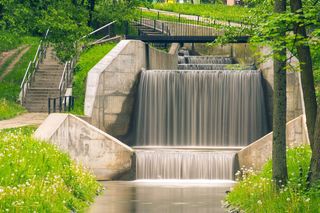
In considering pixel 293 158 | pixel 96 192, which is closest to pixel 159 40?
pixel 96 192

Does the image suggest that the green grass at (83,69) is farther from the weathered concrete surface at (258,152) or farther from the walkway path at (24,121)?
the weathered concrete surface at (258,152)

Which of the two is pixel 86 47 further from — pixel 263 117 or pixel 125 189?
pixel 125 189

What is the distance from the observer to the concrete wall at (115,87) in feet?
140

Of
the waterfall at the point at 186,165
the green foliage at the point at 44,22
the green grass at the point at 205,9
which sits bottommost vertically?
the waterfall at the point at 186,165

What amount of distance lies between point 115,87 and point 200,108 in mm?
5254

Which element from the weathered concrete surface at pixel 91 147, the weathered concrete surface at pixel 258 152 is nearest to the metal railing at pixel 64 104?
the weathered concrete surface at pixel 91 147

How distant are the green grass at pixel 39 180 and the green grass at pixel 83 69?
15.2 meters

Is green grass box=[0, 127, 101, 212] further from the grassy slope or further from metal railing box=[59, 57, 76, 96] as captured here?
metal railing box=[59, 57, 76, 96]

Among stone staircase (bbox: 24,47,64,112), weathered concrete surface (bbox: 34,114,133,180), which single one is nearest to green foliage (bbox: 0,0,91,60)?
stone staircase (bbox: 24,47,64,112)

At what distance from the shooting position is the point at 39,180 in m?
21.6

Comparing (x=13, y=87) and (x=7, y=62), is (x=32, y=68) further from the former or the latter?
(x=7, y=62)

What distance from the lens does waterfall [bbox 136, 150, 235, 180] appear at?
125 feet

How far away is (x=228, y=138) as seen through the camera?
4597 centimetres

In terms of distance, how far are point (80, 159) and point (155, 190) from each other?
6.19 metres
